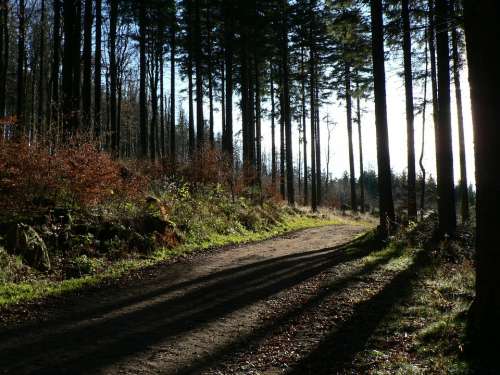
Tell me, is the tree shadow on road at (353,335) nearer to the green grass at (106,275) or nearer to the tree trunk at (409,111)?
the green grass at (106,275)

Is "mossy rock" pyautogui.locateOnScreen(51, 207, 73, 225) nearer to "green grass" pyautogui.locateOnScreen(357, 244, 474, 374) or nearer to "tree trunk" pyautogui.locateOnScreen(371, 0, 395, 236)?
"green grass" pyautogui.locateOnScreen(357, 244, 474, 374)

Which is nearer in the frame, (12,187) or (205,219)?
(12,187)

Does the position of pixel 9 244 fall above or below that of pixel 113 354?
above

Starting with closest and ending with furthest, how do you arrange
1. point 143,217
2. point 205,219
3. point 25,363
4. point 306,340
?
1. point 25,363
2. point 306,340
3. point 143,217
4. point 205,219

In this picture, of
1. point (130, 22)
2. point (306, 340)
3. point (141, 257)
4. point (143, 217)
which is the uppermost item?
point (130, 22)

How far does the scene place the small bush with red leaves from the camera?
910 centimetres

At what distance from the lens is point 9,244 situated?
813 centimetres

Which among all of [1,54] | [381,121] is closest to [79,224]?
[381,121]

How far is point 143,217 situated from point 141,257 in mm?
1567

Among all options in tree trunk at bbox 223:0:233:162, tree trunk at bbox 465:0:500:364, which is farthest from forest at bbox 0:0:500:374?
tree trunk at bbox 223:0:233:162

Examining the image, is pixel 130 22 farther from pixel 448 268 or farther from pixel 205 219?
pixel 448 268

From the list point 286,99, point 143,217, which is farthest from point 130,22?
point 143,217

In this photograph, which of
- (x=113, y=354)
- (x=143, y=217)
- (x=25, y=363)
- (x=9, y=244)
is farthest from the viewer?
(x=143, y=217)

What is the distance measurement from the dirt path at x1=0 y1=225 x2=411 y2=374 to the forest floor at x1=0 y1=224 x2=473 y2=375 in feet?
0.05
